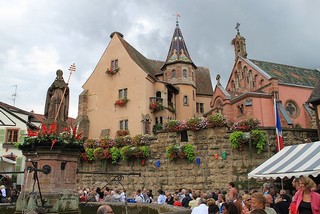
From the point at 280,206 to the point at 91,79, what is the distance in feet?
108

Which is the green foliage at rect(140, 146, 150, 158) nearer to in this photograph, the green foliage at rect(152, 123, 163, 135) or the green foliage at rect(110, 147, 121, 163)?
the green foliage at rect(110, 147, 121, 163)

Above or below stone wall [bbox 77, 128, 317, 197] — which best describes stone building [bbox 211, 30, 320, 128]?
above

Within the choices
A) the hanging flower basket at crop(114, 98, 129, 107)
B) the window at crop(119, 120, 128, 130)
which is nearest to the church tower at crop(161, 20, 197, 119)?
the hanging flower basket at crop(114, 98, 129, 107)

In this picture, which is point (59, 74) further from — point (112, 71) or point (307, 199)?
point (112, 71)

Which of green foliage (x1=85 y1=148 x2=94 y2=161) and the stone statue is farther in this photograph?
green foliage (x1=85 y1=148 x2=94 y2=161)

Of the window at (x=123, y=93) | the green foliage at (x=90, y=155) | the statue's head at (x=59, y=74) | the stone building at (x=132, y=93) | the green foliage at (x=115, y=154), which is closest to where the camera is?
the statue's head at (x=59, y=74)

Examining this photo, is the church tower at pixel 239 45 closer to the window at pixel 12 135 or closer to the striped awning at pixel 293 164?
the window at pixel 12 135

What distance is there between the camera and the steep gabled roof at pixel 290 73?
116 ft

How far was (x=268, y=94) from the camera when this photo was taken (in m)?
32.3

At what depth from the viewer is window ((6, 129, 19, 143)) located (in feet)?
105

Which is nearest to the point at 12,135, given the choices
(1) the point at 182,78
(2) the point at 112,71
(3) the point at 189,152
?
(2) the point at 112,71

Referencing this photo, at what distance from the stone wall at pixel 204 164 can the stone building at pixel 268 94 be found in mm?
10670

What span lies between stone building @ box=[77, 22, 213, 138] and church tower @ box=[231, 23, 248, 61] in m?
9.09

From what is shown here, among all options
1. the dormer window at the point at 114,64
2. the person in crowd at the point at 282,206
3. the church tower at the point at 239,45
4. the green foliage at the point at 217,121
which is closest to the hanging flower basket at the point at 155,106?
the dormer window at the point at 114,64
